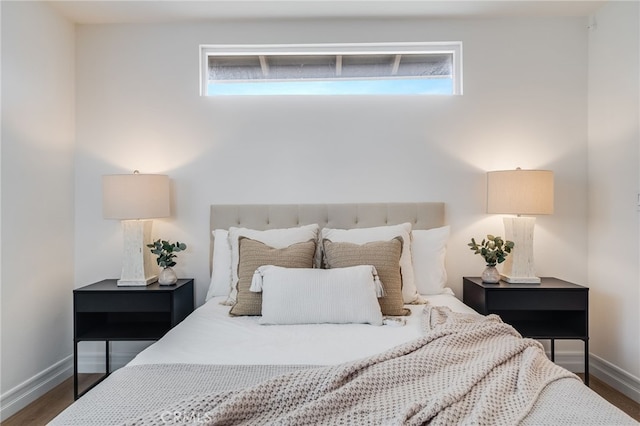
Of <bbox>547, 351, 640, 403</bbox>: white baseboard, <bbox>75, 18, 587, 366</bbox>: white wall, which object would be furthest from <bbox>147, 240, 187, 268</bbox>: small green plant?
<bbox>547, 351, 640, 403</bbox>: white baseboard

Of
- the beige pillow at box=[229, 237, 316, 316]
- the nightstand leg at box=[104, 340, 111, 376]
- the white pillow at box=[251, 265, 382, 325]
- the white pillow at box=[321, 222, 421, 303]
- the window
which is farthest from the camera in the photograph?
the window

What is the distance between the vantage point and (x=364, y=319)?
2.00m

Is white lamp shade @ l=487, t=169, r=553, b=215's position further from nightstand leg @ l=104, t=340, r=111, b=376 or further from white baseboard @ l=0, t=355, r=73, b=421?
white baseboard @ l=0, t=355, r=73, b=421

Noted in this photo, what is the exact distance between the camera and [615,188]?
264 cm

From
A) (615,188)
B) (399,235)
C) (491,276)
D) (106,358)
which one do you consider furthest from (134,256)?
(615,188)

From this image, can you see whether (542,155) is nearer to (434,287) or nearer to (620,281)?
(620,281)

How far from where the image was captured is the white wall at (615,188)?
250 cm

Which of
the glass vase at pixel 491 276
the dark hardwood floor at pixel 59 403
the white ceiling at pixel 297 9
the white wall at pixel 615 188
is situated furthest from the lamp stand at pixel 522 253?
the white ceiling at pixel 297 9

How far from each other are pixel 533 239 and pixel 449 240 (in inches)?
22.9

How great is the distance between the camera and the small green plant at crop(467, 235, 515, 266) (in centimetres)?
262

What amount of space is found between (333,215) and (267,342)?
4.21ft

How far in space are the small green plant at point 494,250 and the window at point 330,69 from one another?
45.3 inches

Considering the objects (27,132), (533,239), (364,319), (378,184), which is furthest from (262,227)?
(533,239)

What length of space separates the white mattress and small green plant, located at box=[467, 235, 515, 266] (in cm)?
77
